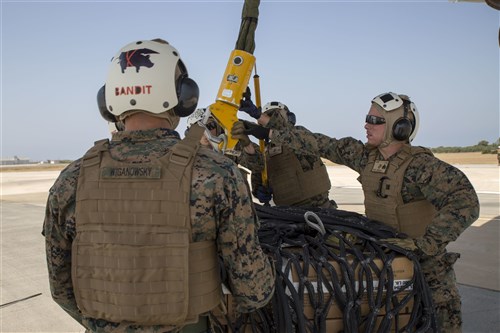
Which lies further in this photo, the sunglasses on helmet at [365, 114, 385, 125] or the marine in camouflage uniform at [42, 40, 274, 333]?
the sunglasses on helmet at [365, 114, 385, 125]

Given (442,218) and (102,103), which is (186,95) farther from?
(442,218)

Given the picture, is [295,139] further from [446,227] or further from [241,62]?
[446,227]

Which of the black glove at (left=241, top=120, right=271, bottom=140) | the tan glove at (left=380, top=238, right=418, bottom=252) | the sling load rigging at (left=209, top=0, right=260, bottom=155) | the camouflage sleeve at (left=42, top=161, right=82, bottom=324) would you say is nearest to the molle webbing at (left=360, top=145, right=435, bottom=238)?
the tan glove at (left=380, top=238, right=418, bottom=252)

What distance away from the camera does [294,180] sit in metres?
4.38

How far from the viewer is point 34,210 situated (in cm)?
1188

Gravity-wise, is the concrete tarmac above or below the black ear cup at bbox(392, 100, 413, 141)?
below

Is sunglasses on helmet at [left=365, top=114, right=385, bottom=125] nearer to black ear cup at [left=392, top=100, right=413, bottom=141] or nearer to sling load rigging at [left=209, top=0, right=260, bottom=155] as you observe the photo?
black ear cup at [left=392, top=100, right=413, bottom=141]

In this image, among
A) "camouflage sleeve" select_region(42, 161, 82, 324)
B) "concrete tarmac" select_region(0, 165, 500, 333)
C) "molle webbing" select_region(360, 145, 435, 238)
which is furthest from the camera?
"concrete tarmac" select_region(0, 165, 500, 333)

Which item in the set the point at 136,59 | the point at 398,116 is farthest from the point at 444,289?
the point at 136,59

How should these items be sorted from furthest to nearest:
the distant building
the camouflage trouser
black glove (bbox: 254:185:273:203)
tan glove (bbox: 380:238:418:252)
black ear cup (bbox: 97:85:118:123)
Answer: the distant building < black glove (bbox: 254:185:273:203) < the camouflage trouser < tan glove (bbox: 380:238:418:252) < black ear cup (bbox: 97:85:118:123)

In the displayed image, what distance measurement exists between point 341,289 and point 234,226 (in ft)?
3.10

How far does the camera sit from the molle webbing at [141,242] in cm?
160

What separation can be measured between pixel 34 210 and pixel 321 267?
11.4m

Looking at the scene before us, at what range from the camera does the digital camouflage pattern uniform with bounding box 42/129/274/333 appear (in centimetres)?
168
